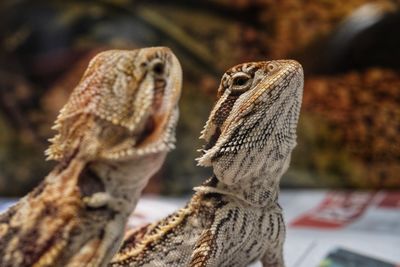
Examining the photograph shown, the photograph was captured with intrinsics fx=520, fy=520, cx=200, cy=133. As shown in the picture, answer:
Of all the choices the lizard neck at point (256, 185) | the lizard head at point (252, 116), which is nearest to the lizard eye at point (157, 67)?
the lizard head at point (252, 116)

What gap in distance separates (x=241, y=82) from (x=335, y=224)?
4.09ft

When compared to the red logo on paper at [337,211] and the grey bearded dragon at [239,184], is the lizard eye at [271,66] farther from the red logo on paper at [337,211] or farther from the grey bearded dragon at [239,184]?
the red logo on paper at [337,211]

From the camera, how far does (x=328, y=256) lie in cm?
162

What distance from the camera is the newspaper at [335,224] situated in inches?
57.8

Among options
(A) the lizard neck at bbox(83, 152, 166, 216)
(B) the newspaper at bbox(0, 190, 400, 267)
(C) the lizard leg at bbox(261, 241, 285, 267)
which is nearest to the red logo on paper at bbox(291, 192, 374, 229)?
(B) the newspaper at bbox(0, 190, 400, 267)

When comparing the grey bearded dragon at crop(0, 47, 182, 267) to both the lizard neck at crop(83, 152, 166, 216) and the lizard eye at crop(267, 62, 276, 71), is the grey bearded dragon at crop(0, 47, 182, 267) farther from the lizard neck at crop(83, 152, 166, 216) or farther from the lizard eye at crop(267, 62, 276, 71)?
the lizard eye at crop(267, 62, 276, 71)

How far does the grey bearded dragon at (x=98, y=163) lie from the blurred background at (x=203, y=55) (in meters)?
0.33

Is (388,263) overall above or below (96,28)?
below

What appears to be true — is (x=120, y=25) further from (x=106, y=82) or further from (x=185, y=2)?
(x=106, y=82)

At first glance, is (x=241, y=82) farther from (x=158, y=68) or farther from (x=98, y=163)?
(x=98, y=163)

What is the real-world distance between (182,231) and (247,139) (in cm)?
26

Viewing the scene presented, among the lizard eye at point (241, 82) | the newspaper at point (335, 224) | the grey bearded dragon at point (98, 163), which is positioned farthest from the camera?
the newspaper at point (335, 224)

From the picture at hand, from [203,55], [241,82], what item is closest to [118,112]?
[241,82]

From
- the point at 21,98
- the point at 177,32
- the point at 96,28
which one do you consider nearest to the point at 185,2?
the point at 177,32
